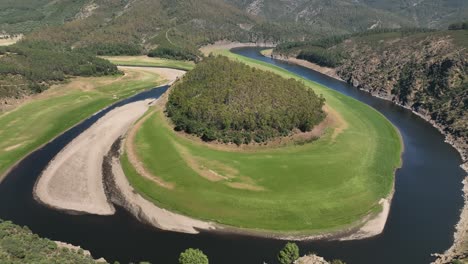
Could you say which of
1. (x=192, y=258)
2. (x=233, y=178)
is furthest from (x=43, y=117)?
(x=192, y=258)

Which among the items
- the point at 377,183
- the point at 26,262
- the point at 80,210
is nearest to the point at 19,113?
the point at 80,210

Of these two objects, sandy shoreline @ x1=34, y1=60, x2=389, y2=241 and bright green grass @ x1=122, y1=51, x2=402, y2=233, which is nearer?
sandy shoreline @ x1=34, y1=60, x2=389, y2=241

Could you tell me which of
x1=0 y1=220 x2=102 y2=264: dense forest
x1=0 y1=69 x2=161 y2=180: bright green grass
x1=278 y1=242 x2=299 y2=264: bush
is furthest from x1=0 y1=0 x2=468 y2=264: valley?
x1=0 y1=69 x2=161 y2=180: bright green grass

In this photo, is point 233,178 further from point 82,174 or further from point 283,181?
point 82,174

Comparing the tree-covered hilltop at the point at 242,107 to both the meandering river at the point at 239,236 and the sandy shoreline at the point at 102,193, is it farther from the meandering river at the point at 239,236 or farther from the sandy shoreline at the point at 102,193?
the meandering river at the point at 239,236

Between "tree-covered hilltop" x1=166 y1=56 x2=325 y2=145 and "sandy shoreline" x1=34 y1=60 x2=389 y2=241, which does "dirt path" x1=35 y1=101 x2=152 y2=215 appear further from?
"tree-covered hilltop" x1=166 y1=56 x2=325 y2=145

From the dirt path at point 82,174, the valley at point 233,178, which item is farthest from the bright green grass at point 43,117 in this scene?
the dirt path at point 82,174
